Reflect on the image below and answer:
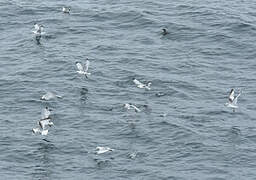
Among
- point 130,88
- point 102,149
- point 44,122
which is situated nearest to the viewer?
point 102,149

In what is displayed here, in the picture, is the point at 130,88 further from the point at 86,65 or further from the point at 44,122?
the point at 44,122

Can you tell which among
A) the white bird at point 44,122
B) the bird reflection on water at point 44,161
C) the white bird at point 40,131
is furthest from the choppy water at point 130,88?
the white bird at point 44,122

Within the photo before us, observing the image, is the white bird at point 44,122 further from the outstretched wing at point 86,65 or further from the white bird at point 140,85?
the white bird at point 140,85

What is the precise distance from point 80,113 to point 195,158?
12058 millimetres

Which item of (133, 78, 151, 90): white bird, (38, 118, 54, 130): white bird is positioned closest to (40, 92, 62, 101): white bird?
(38, 118, 54, 130): white bird

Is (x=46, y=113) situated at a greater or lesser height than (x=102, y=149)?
greater

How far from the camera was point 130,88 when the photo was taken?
68.0 metres

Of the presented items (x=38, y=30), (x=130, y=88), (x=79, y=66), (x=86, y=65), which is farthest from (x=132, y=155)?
(x=38, y=30)

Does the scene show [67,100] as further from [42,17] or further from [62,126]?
[42,17]

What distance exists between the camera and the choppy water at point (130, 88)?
5578 centimetres

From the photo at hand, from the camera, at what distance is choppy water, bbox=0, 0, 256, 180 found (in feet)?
183

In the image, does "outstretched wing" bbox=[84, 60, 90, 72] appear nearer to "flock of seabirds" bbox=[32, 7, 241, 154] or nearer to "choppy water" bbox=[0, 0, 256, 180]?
"flock of seabirds" bbox=[32, 7, 241, 154]

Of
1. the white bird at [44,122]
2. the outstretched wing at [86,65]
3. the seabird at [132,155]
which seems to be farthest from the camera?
the outstretched wing at [86,65]

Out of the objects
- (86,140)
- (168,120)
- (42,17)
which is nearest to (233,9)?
(42,17)
